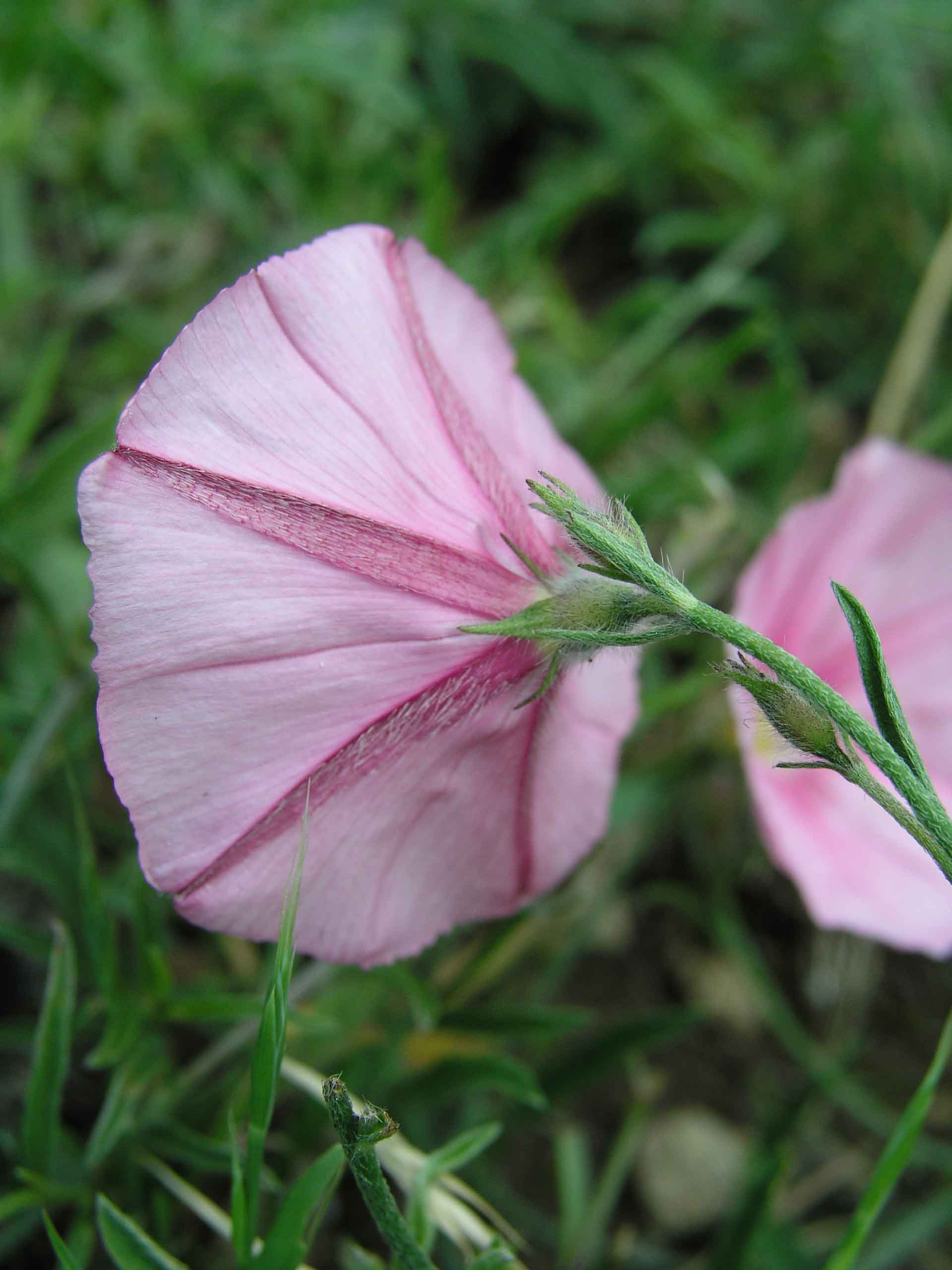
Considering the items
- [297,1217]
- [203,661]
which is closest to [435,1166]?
[297,1217]

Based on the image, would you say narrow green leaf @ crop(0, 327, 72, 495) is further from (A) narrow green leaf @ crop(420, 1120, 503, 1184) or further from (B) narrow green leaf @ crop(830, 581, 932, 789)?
(B) narrow green leaf @ crop(830, 581, 932, 789)

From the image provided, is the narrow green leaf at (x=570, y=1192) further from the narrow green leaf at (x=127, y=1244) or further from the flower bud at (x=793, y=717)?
the flower bud at (x=793, y=717)

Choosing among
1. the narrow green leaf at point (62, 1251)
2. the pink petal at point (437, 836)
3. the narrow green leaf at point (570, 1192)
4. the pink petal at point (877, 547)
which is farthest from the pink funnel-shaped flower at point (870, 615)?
the narrow green leaf at point (62, 1251)

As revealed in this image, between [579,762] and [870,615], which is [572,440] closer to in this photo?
[870,615]

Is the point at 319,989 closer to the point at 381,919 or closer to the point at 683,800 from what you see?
the point at 381,919

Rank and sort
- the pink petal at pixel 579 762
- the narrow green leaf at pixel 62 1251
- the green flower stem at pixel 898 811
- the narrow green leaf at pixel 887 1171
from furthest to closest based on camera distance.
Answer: the pink petal at pixel 579 762 → the narrow green leaf at pixel 887 1171 → the narrow green leaf at pixel 62 1251 → the green flower stem at pixel 898 811

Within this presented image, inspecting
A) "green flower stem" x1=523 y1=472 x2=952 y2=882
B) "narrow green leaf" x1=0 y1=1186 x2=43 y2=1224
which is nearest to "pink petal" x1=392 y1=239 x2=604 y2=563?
"green flower stem" x1=523 y1=472 x2=952 y2=882

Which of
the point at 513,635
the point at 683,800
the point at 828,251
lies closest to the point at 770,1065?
the point at 683,800
